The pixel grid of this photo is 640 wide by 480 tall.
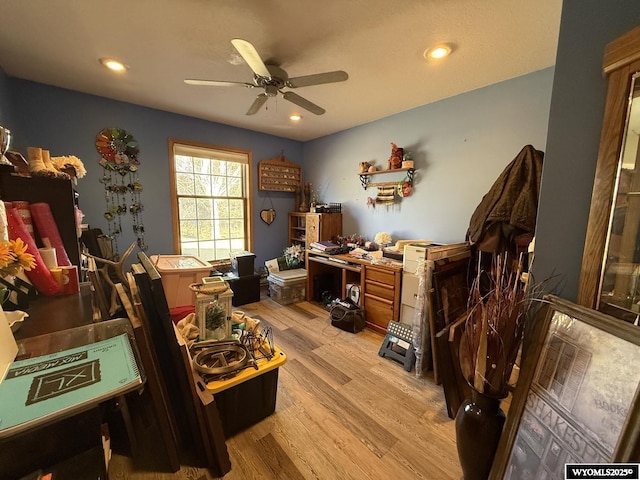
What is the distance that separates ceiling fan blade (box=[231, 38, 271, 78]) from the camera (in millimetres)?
1385

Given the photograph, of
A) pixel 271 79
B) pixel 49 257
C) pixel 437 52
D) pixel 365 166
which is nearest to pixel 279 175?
pixel 365 166

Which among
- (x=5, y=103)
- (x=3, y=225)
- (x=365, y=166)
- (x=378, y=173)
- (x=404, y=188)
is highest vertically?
(x=5, y=103)

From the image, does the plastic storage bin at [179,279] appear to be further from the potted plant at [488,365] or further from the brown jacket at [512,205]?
the brown jacket at [512,205]

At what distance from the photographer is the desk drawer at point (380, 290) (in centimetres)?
256

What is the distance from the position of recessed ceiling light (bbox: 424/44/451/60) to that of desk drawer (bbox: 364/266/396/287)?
1805 millimetres

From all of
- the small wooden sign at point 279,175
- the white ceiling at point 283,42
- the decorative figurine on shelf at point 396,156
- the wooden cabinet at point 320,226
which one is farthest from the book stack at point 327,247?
the white ceiling at point 283,42

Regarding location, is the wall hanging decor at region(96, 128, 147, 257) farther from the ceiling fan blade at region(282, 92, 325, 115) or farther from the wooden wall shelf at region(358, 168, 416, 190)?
the wooden wall shelf at region(358, 168, 416, 190)

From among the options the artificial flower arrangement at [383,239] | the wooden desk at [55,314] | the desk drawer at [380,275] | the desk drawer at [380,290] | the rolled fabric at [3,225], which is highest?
the rolled fabric at [3,225]

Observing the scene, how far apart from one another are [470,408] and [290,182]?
3.85 metres

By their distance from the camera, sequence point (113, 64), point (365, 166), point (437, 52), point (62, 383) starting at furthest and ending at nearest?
point (365, 166) → point (113, 64) → point (437, 52) → point (62, 383)

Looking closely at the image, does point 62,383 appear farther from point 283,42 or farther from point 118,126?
point 118,126

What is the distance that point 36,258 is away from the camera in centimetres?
129

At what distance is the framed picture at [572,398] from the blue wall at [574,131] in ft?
0.58

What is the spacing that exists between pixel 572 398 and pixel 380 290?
1813mm
